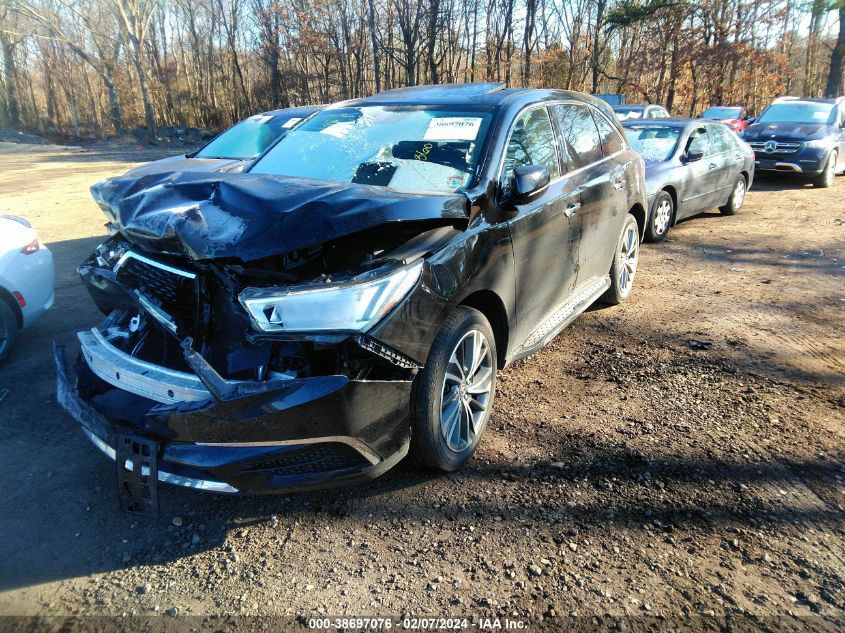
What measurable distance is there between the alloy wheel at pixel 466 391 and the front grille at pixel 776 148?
40.0 feet

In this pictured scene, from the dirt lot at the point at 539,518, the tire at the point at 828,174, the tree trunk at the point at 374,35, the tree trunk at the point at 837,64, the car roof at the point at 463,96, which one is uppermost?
the tree trunk at the point at 374,35

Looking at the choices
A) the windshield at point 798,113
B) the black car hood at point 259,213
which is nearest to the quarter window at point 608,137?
the black car hood at point 259,213

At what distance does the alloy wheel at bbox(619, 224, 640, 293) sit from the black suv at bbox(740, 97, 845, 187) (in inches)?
348

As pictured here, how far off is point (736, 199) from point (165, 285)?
9.72 m

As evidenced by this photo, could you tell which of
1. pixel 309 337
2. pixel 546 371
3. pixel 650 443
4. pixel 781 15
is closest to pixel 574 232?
pixel 546 371

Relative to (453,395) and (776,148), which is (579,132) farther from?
(776,148)

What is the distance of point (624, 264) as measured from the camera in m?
5.59

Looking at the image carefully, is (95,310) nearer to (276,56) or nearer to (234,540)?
(234,540)

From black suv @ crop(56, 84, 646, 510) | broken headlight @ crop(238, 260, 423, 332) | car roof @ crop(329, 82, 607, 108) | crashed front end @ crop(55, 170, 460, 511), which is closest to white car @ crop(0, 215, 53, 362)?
black suv @ crop(56, 84, 646, 510)

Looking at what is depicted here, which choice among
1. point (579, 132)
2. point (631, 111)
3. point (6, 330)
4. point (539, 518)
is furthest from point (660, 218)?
point (631, 111)

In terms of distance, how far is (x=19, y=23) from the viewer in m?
36.2

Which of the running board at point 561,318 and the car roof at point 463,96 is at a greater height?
the car roof at point 463,96

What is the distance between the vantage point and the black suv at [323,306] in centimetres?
244

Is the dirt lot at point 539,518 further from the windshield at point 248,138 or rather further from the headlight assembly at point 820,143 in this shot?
the headlight assembly at point 820,143
